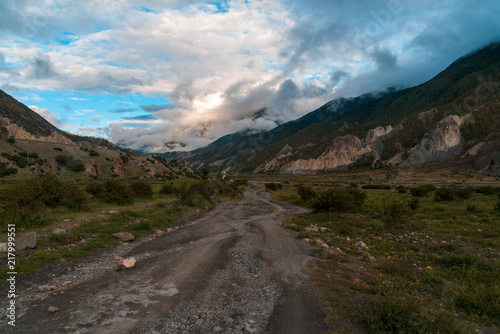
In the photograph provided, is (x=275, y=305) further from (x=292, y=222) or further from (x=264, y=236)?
(x=292, y=222)

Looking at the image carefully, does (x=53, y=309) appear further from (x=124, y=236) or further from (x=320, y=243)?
(x=320, y=243)

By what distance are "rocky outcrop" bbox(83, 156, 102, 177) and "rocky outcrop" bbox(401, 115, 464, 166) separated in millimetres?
179336

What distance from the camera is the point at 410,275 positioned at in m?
8.73

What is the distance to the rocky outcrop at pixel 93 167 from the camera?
237 feet

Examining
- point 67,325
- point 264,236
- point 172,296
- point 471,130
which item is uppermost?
point 471,130

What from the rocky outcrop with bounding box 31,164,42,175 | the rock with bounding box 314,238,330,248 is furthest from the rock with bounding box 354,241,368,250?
the rocky outcrop with bounding box 31,164,42,175

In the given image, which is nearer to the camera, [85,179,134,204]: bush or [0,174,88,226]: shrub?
[0,174,88,226]: shrub

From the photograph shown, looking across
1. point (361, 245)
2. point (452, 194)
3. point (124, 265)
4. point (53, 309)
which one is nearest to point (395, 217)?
point (361, 245)

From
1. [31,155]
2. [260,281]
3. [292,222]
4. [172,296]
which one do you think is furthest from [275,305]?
[31,155]

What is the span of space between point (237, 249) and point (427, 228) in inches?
565

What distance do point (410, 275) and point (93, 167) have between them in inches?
3433

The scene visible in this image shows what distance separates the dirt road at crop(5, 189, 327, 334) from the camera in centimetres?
556

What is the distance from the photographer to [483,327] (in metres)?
5.61

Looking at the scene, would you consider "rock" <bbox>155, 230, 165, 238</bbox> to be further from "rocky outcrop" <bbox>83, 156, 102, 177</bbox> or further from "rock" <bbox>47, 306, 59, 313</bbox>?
"rocky outcrop" <bbox>83, 156, 102, 177</bbox>
